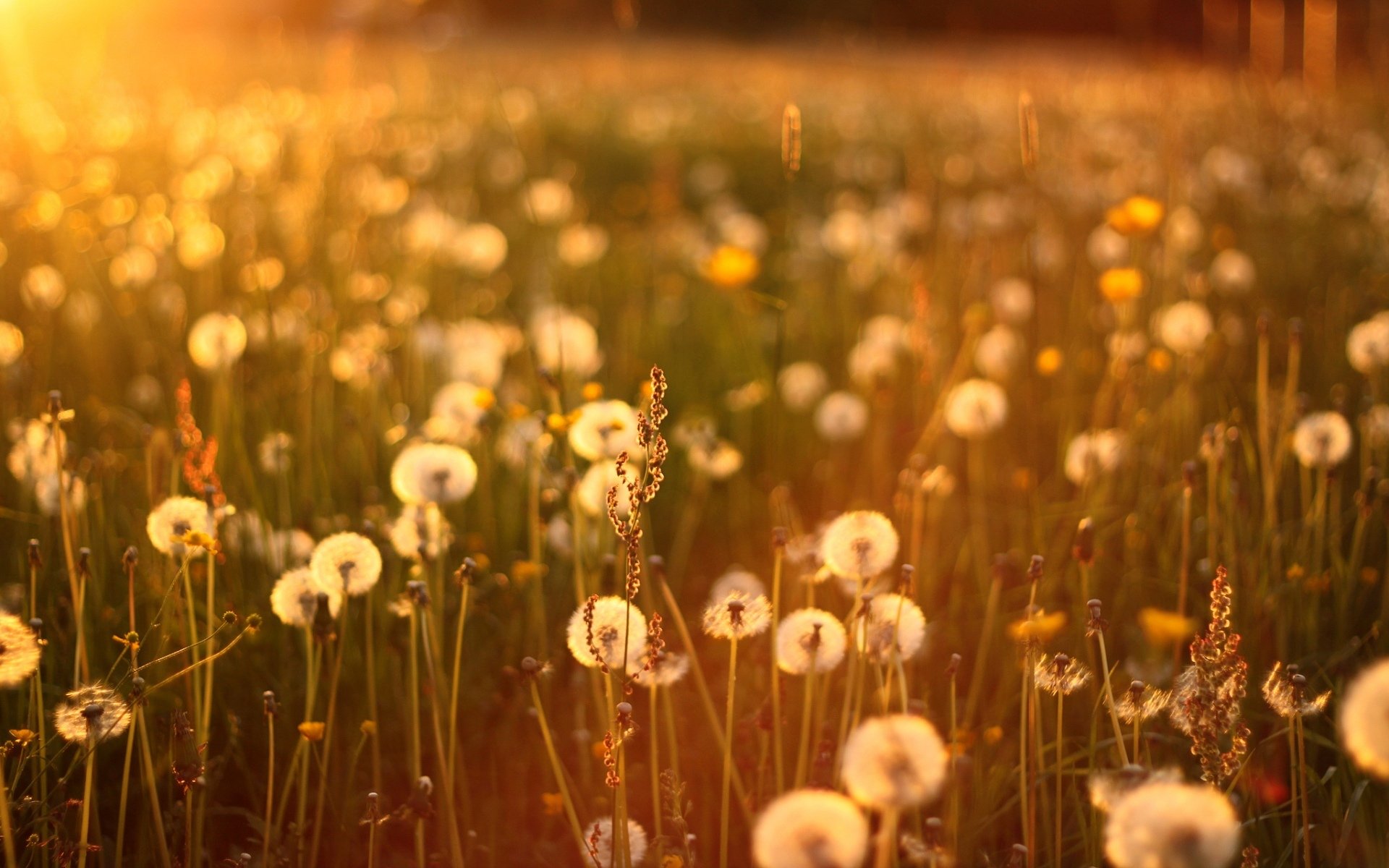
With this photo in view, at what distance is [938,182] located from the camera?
4734 millimetres

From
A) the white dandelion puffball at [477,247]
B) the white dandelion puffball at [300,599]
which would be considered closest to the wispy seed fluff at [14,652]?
the white dandelion puffball at [300,599]

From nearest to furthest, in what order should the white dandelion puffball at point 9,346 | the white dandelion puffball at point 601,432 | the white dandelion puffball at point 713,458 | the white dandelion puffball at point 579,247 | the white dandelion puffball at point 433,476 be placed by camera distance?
the white dandelion puffball at point 433,476 < the white dandelion puffball at point 601,432 < the white dandelion puffball at point 713,458 < the white dandelion puffball at point 9,346 < the white dandelion puffball at point 579,247

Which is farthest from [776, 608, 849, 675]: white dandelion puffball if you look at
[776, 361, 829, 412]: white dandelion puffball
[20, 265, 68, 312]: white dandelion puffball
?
[20, 265, 68, 312]: white dandelion puffball

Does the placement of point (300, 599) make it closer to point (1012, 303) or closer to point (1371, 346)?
point (1371, 346)

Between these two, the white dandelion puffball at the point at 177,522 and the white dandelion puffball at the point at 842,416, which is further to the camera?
the white dandelion puffball at the point at 842,416

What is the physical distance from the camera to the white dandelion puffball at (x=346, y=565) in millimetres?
1214

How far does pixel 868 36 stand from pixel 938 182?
895cm

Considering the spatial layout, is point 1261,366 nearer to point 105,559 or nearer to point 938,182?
point 105,559

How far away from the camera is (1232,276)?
2.61 metres

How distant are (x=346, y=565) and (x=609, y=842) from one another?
39 cm

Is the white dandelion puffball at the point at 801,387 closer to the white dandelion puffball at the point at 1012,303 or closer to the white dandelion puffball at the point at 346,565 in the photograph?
the white dandelion puffball at the point at 1012,303

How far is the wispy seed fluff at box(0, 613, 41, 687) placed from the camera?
98 cm

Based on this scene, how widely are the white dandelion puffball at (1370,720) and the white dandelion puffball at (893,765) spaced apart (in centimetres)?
24

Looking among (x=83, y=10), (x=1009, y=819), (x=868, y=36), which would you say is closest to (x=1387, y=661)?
(x=1009, y=819)
